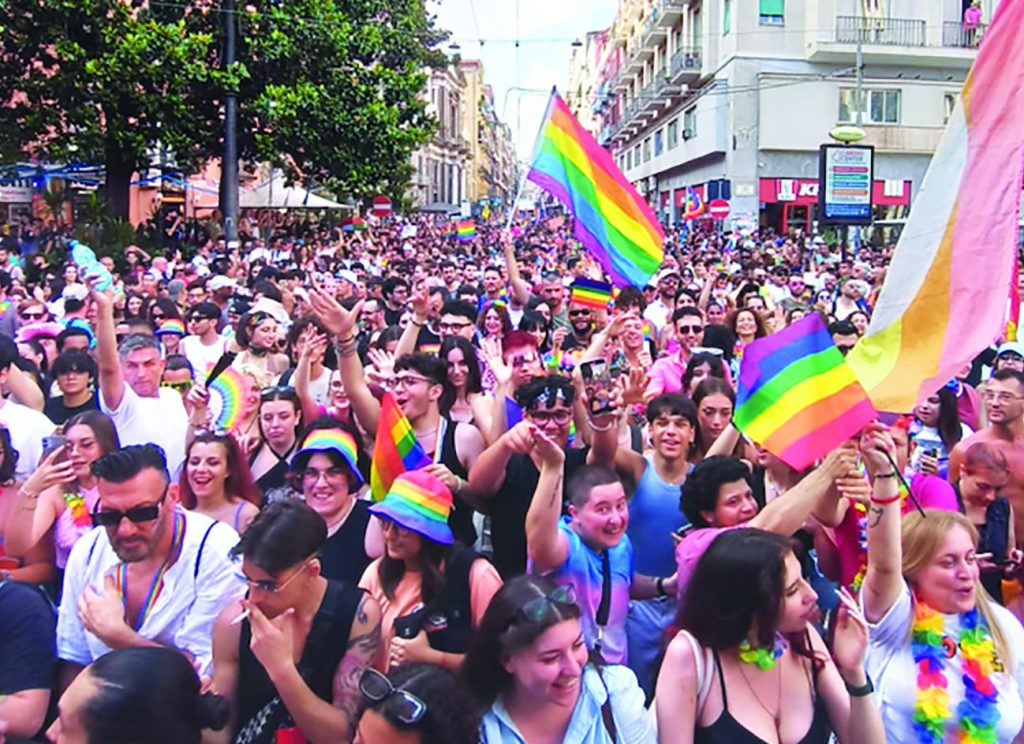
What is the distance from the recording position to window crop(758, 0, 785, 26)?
32.8m

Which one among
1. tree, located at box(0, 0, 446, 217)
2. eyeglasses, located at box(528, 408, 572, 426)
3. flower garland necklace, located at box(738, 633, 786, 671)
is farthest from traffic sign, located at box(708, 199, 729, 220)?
flower garland necklace, located at box(738, 633, 786, 671)

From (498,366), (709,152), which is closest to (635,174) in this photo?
(709,152)

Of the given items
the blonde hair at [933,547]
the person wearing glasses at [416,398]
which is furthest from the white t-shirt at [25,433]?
the blonde hair at [933,547]

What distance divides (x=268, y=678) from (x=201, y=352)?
4974 mm

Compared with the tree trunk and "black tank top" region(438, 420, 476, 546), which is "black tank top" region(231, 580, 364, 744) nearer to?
"black tank top" region(438, 420, 476, 546)

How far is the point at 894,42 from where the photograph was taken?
106 feet

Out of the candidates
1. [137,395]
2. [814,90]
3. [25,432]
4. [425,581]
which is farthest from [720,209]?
[425,581]

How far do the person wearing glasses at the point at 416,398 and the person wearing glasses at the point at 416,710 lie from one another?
2.09 meters

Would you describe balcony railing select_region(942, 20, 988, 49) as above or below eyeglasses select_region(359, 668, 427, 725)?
above

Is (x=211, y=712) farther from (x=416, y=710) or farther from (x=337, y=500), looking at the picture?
(x=337, y=500)

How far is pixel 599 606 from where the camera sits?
351cm

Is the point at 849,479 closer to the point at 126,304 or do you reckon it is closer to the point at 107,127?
the point at 126,304

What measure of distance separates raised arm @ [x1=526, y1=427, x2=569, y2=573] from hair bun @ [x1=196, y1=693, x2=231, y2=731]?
3.92 ft

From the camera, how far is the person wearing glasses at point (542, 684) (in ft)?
8.50
